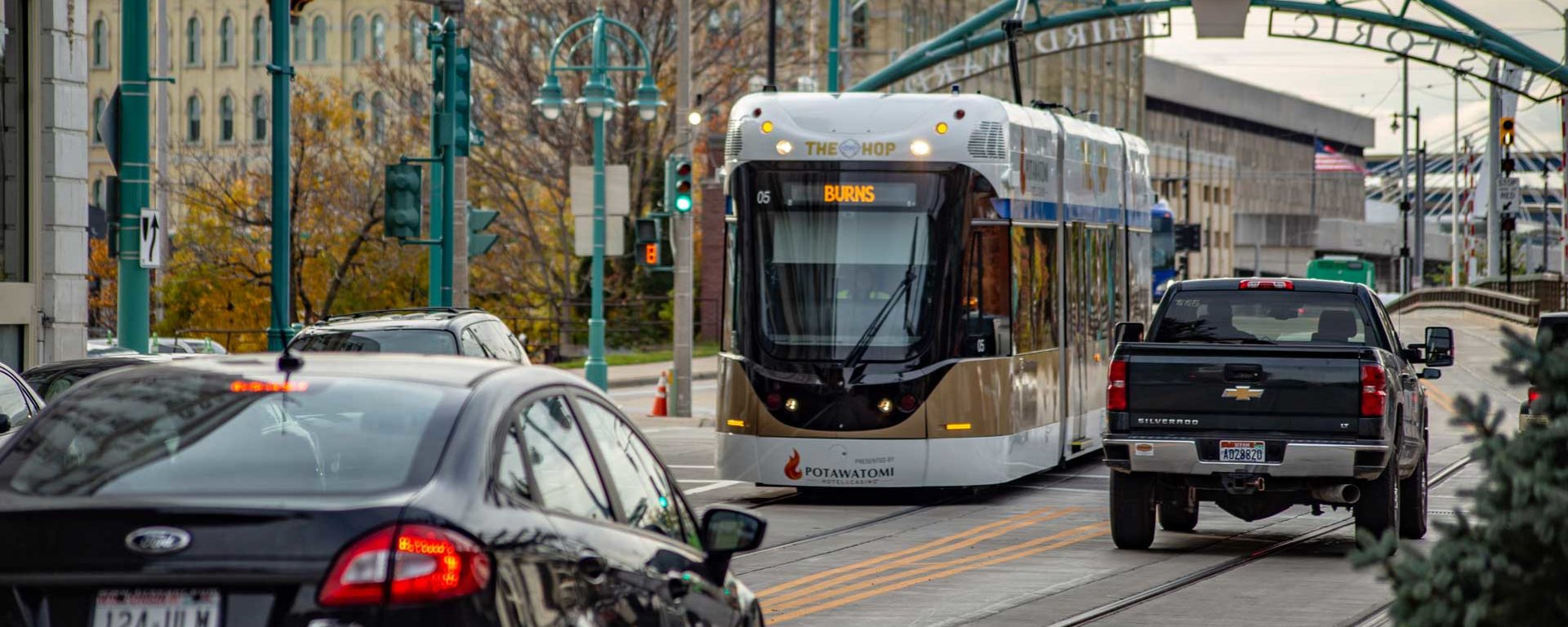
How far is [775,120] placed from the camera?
18188mm

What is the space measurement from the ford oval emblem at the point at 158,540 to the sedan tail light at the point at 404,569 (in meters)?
0.37

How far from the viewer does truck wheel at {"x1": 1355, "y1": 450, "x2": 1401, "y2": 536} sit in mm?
13867

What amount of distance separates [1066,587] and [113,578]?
837 cm

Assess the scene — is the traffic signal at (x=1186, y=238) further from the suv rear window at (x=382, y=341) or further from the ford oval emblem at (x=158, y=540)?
the ford oval emblem at (x=158, y=540)

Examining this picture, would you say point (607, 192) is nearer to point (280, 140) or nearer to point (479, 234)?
point (479, 234)

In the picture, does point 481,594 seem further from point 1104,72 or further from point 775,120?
point 1104,72

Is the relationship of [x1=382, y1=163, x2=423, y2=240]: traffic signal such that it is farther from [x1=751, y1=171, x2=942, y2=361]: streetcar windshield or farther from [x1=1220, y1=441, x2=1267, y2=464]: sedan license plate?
[x1=1220, y1=441, x2=1267, y2=464]: sedan license plate

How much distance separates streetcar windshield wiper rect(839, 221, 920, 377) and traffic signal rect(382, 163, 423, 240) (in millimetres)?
9823

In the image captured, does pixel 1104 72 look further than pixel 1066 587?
Yes

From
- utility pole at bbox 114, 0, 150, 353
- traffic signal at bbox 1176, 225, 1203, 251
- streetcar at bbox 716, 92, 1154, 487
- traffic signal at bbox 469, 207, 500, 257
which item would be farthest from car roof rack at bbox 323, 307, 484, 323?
traffic signal at bbox 1176, 225, 1203, 251

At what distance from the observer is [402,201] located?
26.1 m


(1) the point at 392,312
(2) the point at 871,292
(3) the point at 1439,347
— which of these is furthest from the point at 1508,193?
(1) the point at 392,312

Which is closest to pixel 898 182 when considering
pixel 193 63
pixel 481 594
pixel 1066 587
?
pixel 1066 587

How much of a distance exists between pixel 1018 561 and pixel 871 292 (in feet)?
13.6
